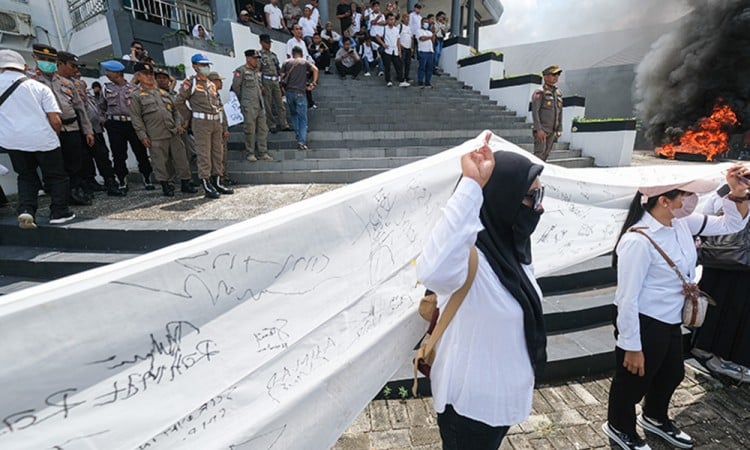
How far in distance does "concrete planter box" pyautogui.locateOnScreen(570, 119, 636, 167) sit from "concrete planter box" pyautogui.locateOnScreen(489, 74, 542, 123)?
4.95 ft

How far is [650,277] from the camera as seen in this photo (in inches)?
78.4

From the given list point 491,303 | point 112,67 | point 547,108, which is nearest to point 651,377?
point 491,303

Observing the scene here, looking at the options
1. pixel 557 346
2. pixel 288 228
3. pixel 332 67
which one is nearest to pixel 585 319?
pixel 557 346

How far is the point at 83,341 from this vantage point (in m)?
0.88

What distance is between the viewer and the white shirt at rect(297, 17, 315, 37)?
10.1 metres

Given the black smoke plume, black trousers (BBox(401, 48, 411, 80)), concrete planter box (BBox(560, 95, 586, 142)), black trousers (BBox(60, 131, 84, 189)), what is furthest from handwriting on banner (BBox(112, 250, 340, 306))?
the black smoke plume

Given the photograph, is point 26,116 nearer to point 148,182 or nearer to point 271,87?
point 148,182

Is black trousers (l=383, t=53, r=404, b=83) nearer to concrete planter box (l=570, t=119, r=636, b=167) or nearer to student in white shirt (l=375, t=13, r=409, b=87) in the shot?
student in white shirt (l=375, t=13, r=409, b=87)

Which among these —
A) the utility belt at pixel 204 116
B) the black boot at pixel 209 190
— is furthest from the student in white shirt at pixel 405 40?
the black boot at pixel 209 190

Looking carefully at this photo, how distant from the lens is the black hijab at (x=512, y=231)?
124 centimetres

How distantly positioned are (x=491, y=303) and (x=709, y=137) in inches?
750

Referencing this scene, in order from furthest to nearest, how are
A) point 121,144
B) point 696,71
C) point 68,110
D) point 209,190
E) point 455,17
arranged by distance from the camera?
point 696,71 → point 455,17 → point 121,144 → point 209,190 → point 68,110

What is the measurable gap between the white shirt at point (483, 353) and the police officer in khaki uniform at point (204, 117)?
4723 millimetres

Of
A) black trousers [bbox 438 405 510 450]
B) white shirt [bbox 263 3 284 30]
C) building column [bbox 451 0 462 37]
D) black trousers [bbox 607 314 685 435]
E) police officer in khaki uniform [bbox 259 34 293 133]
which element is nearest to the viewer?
black trousers [bbox 438 405 510 450]
